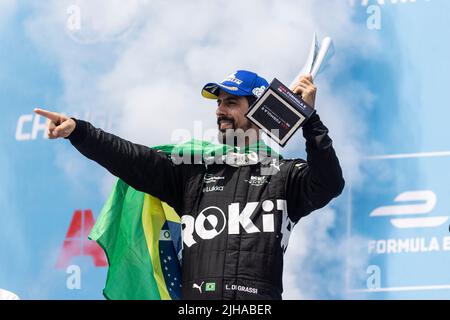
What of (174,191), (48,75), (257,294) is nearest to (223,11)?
(48,75)

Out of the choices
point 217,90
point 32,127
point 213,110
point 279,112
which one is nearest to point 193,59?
point 213,110

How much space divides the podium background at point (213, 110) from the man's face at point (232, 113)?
1417mm

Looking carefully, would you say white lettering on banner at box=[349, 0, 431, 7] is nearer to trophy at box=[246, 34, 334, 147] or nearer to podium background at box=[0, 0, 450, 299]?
podium background at box=[0, 0, 450, 299]

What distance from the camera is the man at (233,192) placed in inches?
196

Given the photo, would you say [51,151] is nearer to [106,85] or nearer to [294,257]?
[106,85]

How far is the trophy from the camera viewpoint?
4984mm

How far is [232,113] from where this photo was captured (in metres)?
5.39

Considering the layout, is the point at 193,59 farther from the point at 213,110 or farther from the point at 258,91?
the point at 258,91

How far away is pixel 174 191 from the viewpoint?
532 cm

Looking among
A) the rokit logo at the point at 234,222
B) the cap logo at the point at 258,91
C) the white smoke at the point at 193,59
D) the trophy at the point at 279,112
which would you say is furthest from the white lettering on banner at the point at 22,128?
the trophy at the point at 279,112

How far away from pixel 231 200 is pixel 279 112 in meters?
0.42

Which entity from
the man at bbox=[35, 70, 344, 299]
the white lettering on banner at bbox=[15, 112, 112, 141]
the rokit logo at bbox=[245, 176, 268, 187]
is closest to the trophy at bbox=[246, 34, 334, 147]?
the man at bbox=[35, 70, 344, 299]
